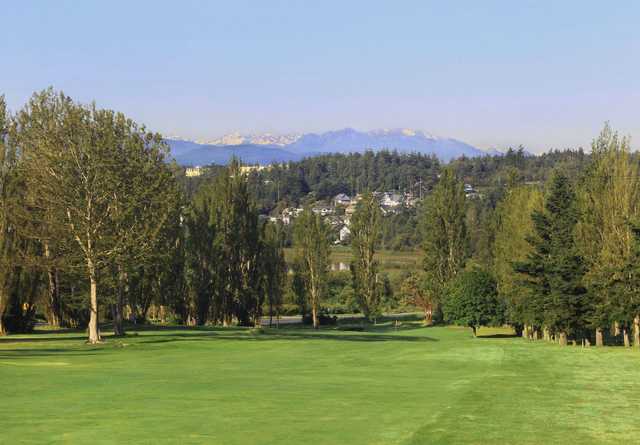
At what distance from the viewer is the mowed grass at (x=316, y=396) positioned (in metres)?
18.8

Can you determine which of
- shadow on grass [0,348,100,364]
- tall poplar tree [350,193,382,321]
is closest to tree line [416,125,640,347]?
tall poplar tree [350,193,382,321]

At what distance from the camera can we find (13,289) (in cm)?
6178

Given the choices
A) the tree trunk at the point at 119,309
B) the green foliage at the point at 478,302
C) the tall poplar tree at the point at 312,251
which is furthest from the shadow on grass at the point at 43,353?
the tall poplar tree at the point at 312,251

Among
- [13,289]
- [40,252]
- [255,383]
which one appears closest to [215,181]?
[40,252]

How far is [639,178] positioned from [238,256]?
44.8m

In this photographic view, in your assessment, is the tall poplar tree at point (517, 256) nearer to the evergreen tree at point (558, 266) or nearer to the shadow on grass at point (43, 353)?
the evergreen tree at point (558, 266)

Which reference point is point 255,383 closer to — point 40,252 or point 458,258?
point 40,252

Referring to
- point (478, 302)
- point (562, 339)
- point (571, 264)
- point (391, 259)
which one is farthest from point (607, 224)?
point (391, 259)

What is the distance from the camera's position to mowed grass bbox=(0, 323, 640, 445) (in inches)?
742

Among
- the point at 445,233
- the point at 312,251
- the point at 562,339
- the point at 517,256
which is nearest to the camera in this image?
the point at 562,339

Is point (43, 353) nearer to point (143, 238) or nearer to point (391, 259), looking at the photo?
point (143, 238)

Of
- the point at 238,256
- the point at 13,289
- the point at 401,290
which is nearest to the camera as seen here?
the point at 13,289

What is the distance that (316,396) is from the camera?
26.0 meters

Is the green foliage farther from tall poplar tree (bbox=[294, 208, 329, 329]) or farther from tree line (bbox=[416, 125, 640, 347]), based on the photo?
tall poplar tree (bbox=[294, 208, 329, 329])
